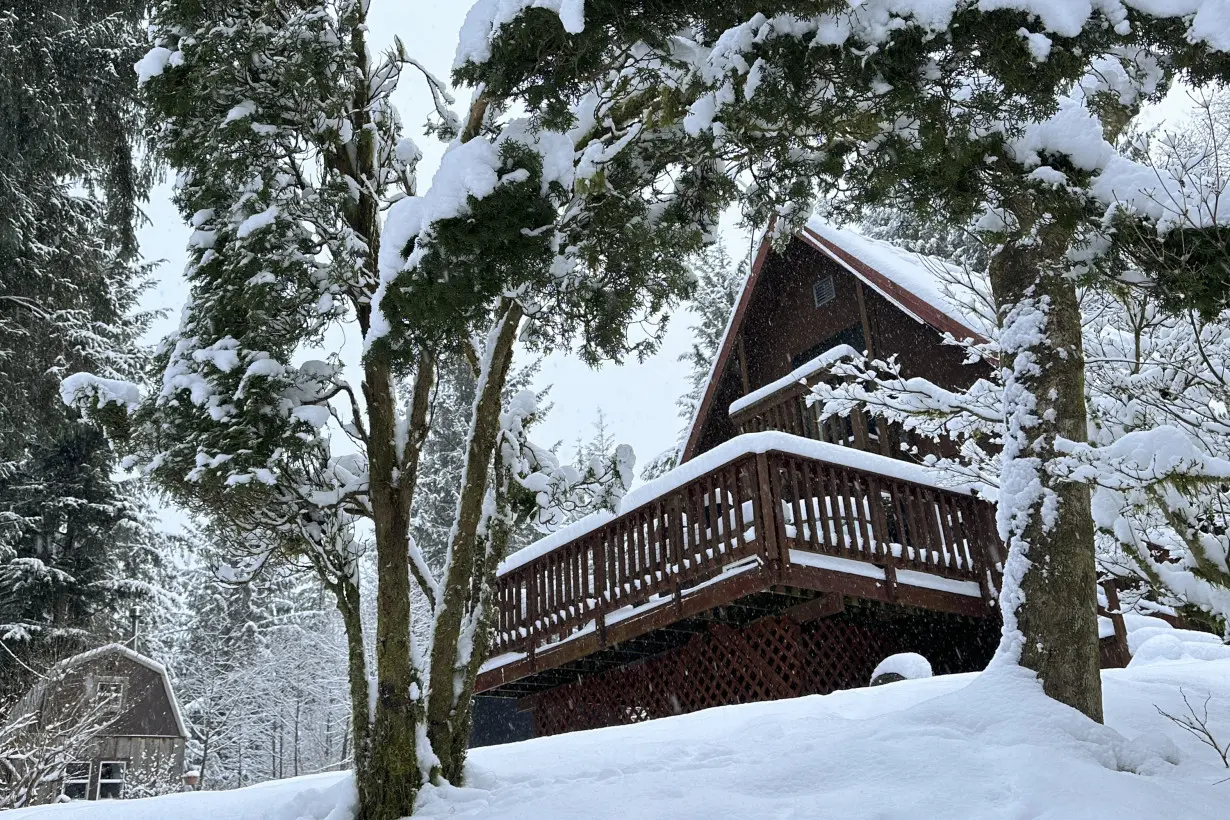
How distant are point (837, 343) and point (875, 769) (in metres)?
10.4

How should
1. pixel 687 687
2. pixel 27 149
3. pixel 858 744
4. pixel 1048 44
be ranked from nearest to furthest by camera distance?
pixel 1048 44 < pixel 858 744 < pixel 687 687 < pixel 27 149

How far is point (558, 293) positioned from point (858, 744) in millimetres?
2882

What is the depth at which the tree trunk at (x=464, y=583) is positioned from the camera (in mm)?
5348

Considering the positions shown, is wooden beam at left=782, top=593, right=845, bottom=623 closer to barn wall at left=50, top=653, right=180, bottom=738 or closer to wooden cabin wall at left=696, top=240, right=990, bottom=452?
wooden cabin wall at left=696, top=240, right=990, bottom=452

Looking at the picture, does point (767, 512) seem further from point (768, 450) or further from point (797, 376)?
point (797, 376)

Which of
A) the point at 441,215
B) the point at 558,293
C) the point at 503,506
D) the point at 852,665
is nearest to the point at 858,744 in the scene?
the point at 503,506

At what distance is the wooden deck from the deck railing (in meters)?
0.01

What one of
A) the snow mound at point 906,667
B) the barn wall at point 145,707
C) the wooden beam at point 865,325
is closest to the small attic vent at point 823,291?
the wooden beam at point 865,325

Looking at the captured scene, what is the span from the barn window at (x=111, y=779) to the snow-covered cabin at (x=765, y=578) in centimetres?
1404

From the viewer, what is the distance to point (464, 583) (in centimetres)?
562

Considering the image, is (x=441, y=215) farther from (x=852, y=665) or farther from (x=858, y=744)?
(x=852, y=665)

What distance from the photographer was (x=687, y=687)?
1023 centimetres

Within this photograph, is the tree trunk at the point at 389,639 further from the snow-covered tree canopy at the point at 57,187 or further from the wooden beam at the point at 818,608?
the snow-covered tree canopy at the point at 57,187

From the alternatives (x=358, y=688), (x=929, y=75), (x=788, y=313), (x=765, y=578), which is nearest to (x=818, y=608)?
(x=765, y=578)
